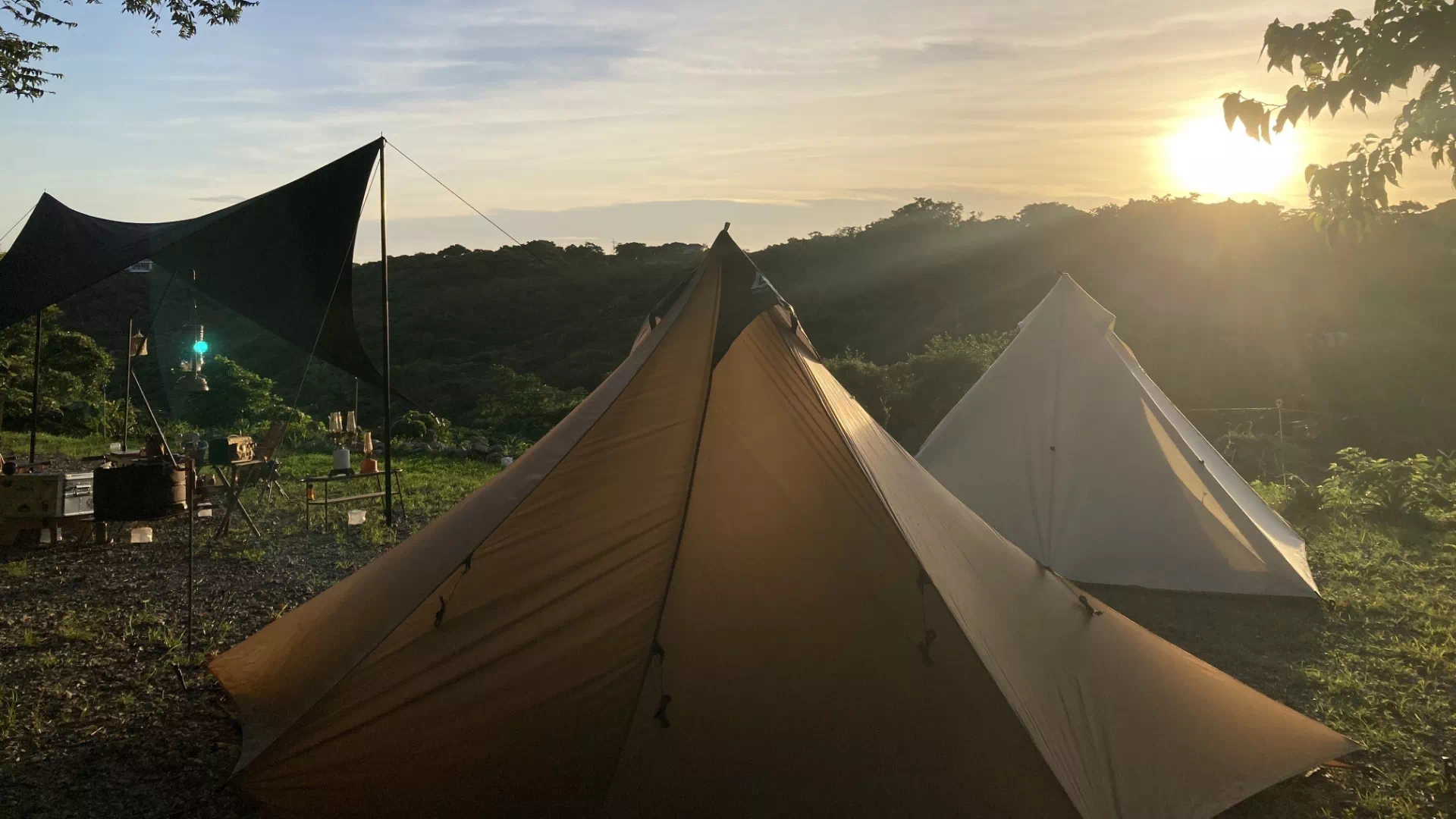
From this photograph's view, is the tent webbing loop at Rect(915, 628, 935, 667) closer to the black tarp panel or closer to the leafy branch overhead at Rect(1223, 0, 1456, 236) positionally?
the leafy branch overhead at Rect(1223, 0, 1456, 236)

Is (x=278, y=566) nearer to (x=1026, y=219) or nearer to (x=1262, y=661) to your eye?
(x=1262, y=661)

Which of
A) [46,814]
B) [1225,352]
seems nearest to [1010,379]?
[46,814]

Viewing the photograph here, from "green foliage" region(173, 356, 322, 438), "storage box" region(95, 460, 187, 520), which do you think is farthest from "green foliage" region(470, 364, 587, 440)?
"storage box" region(95, 460, 187, 520)

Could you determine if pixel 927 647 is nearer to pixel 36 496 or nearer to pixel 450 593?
pixel 450 593

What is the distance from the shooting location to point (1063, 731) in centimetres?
287

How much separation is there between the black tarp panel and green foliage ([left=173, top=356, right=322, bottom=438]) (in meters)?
8.50

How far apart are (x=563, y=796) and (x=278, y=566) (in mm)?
4343

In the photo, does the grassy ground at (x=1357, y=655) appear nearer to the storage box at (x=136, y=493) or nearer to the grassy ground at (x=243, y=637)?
the grassy ground at (x=243, y=637)

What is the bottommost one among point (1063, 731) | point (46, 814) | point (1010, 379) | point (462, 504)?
point (46, 814)

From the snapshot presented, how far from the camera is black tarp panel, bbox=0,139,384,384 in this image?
18.0 ft

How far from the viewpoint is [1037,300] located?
2262 cm

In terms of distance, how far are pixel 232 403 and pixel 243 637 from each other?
39.1 ft

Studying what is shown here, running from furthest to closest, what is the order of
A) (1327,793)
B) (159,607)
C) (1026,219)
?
(1026,219) → (159,607) → (1327,793)

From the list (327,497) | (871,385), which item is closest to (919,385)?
(871,385)
